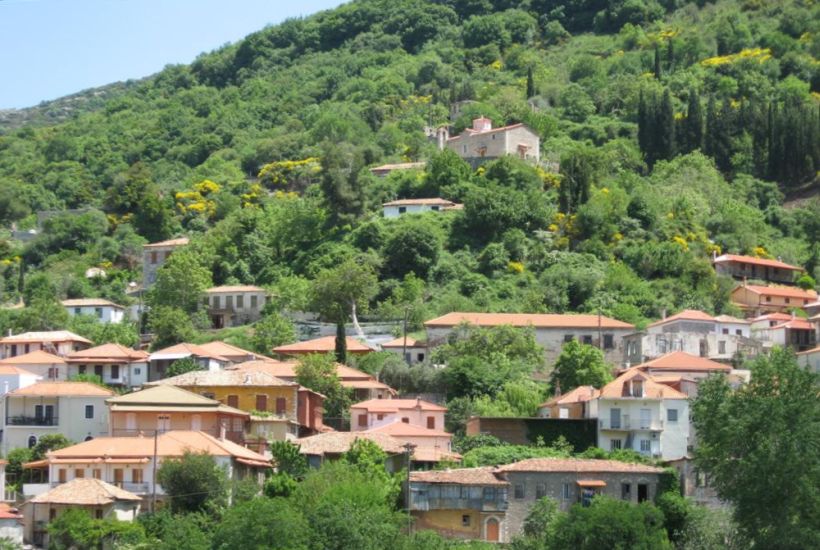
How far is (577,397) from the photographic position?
6378 cm

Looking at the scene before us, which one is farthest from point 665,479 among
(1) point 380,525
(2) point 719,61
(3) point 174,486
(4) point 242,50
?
(4) point 242,50

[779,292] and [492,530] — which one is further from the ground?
[779,292]

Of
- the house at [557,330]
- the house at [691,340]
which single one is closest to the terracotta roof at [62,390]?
the house at [557,330]

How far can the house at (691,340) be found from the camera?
72.9 m

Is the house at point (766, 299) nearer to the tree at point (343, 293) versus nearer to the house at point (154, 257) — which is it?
the tree at point (343, 293)

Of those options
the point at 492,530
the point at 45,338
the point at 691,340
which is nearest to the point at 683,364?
the point at 691,340

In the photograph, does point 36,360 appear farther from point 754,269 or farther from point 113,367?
point 754,269

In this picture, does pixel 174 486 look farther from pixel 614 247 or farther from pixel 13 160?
pixel 13 160

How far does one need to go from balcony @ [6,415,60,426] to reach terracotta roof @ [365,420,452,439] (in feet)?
35.4

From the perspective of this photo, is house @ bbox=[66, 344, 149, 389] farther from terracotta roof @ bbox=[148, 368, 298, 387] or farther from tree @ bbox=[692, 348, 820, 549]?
tree @ bbox=[692, 348, 820, 549]

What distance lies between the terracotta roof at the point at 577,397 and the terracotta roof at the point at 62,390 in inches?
606

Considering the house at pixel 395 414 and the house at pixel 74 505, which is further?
the house at pixel 395 414

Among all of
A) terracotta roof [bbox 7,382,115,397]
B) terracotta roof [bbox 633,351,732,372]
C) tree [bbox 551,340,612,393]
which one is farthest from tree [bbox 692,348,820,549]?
terracotta roof [bbox 7,382,115,397]

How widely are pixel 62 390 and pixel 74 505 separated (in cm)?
1041
